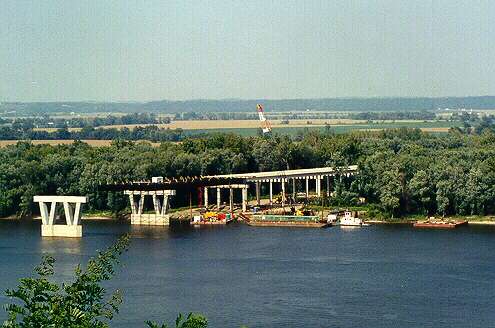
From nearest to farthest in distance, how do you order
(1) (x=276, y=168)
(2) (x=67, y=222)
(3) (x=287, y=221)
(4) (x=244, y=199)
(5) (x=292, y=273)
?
1. (5) (x=292, y=273)
2. (2) (x=67, y=222)
3. (3) (x=287, y=221)
4. (4) (x=244, y=199)
5. (1) (x=276, y=168)

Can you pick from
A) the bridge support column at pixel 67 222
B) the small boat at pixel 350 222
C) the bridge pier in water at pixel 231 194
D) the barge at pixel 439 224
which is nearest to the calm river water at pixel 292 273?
the bridge support column at pixel 67 222

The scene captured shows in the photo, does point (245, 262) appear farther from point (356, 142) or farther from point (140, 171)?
point (356, 142)

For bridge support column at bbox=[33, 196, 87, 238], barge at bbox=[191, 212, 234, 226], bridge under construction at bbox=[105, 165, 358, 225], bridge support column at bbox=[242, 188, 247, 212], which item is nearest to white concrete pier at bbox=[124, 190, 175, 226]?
bridge under construction at bbox=[105, 165, 358, 225]

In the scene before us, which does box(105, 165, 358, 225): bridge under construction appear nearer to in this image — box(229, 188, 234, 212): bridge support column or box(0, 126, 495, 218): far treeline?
box(229, 188, 234, 212): bridge support column

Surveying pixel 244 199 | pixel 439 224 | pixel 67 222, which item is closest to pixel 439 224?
pixel 439 224

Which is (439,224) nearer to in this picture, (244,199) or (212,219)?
(212,219)

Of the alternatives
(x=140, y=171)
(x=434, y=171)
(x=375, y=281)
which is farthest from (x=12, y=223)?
(x=375, y=281)

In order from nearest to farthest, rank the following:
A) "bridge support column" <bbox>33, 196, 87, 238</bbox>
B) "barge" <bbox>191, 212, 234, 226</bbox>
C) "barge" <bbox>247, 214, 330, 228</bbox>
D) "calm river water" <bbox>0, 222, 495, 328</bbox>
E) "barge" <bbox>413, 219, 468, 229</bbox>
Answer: "calm river water" <bbox>0, 222, 495, 328</bbox> → "bridge support column" <bbox>33, 196, 87, 238</bbox> → "barge" <bbox>413, 219, 468, 229</bbox> → "barge" <bbox>247, 214, 330, 228</bbox> → "barge" <bbox>191, 212, 234, 226</bbox>
